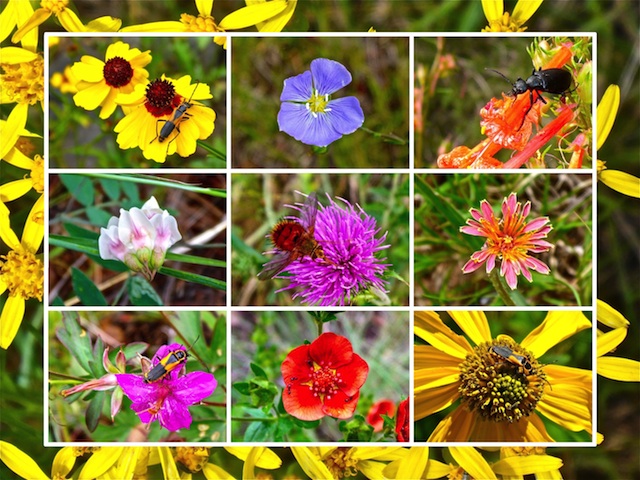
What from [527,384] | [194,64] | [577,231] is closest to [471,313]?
[527,384]

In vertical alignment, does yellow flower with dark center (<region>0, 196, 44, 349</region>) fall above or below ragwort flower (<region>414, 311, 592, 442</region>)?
above

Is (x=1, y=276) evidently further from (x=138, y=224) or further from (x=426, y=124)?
(x=426, y=124)

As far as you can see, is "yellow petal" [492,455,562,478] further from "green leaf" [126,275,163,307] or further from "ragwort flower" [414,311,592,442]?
"green leaf" [126,275,163,307]

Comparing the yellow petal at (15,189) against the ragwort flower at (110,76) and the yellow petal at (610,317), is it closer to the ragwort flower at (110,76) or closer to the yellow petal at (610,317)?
the ragwort flower at (110,76)

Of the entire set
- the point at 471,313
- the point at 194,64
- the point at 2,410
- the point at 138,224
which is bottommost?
the point at 2,410

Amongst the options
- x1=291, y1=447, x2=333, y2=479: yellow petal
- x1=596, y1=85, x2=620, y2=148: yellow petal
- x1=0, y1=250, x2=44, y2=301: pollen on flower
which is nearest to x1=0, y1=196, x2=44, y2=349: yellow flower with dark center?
x1=0, y1=250, x2=44, y2=301: pollen on flower

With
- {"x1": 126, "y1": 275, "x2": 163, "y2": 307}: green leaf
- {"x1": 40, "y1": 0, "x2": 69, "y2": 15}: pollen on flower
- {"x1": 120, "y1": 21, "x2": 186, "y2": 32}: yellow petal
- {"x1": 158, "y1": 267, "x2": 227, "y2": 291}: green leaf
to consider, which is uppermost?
{"x1": 40, "y1": 0, "x2": 69, "y2": 15}: pollen on flower

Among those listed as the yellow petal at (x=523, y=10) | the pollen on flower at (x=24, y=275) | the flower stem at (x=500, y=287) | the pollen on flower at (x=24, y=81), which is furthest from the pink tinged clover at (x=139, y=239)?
the yellow petal at (x=523, y=10)
